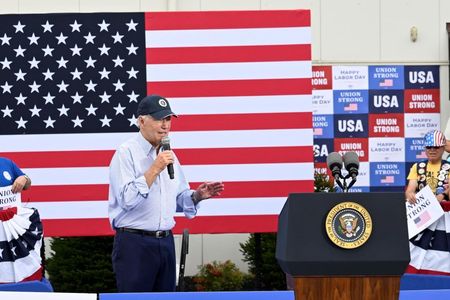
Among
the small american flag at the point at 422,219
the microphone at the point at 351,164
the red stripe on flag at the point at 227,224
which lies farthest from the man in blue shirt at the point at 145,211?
the small american flag at the point at 422,219

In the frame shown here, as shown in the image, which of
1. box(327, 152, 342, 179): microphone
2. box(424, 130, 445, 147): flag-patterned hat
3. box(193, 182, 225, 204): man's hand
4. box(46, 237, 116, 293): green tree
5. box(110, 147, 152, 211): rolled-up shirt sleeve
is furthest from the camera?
box(46, 237, 116, 293): green tree

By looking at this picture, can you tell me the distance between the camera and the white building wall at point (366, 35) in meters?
8.83

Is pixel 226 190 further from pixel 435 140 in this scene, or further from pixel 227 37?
pixel 435 140

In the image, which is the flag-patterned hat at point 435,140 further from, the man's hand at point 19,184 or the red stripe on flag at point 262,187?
the man's hand at point 19,184

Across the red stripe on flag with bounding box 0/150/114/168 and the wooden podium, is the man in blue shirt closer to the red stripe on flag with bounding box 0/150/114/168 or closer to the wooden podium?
the red stripe on flag with bounding box 0/150/114/168

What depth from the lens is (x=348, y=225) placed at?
10.5 ft

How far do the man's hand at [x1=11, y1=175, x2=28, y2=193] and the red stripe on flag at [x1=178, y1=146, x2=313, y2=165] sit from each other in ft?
3.67

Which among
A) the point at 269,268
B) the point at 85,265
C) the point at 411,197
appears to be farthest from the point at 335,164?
the point at 85,265

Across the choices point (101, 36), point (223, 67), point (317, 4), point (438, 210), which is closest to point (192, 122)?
point (223, 67)

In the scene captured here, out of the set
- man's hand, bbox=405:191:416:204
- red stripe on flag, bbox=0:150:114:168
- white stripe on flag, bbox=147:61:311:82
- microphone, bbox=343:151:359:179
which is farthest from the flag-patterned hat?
microphone, bbox=343:151:359:179

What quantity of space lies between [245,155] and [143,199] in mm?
1743

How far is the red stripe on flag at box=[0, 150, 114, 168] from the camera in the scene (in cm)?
660

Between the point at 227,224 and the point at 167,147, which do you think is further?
the point at 227,224

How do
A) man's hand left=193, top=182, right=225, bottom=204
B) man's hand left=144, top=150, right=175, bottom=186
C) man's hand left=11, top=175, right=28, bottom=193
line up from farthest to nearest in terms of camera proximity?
man's hand left=11, top=175, right=28, bottom=193 → man's hand left=193, top=182, right=225, bottom=204 → man's hand left=144, top=150, right=175, bottom=186
